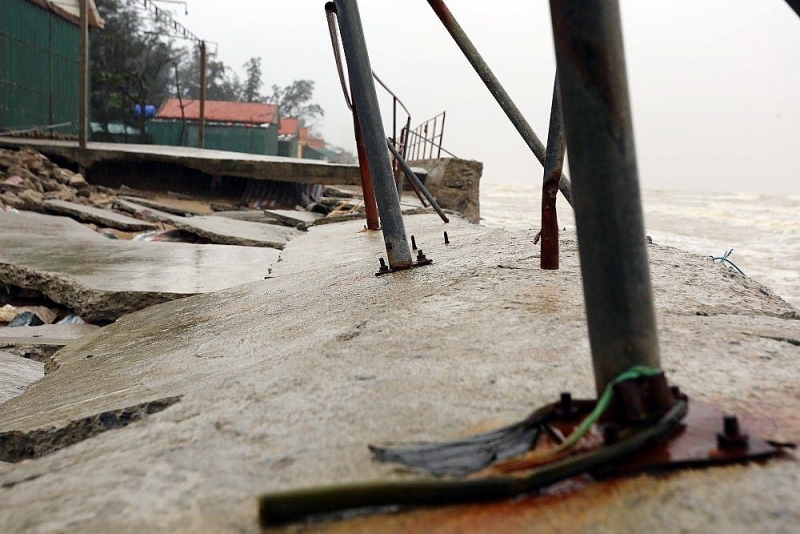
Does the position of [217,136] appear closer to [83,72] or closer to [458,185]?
[83,72]

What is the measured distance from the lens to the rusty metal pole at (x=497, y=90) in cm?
250

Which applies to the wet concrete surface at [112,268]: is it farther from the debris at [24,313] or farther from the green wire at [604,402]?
the green wire at [604,402]

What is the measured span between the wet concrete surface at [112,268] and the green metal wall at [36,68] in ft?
29.1

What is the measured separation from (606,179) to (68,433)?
48.2 inches

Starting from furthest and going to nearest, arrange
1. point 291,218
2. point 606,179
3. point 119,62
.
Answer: point 119,62 → point 291,218 → point 606,179

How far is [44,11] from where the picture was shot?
1321cm

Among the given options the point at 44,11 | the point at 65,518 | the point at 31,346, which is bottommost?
the point at 31,346

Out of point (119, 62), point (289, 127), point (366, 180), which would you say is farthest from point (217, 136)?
point (366, 180)

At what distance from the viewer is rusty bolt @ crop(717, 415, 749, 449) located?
0.89m

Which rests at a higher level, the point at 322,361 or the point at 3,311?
the point at 322,361

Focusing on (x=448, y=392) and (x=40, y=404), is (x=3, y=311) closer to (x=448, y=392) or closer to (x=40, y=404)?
(x=40, y=404)

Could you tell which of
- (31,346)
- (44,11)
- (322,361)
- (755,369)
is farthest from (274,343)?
(44,11)

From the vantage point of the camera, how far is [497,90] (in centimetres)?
254

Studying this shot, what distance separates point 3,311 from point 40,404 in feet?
5.35
